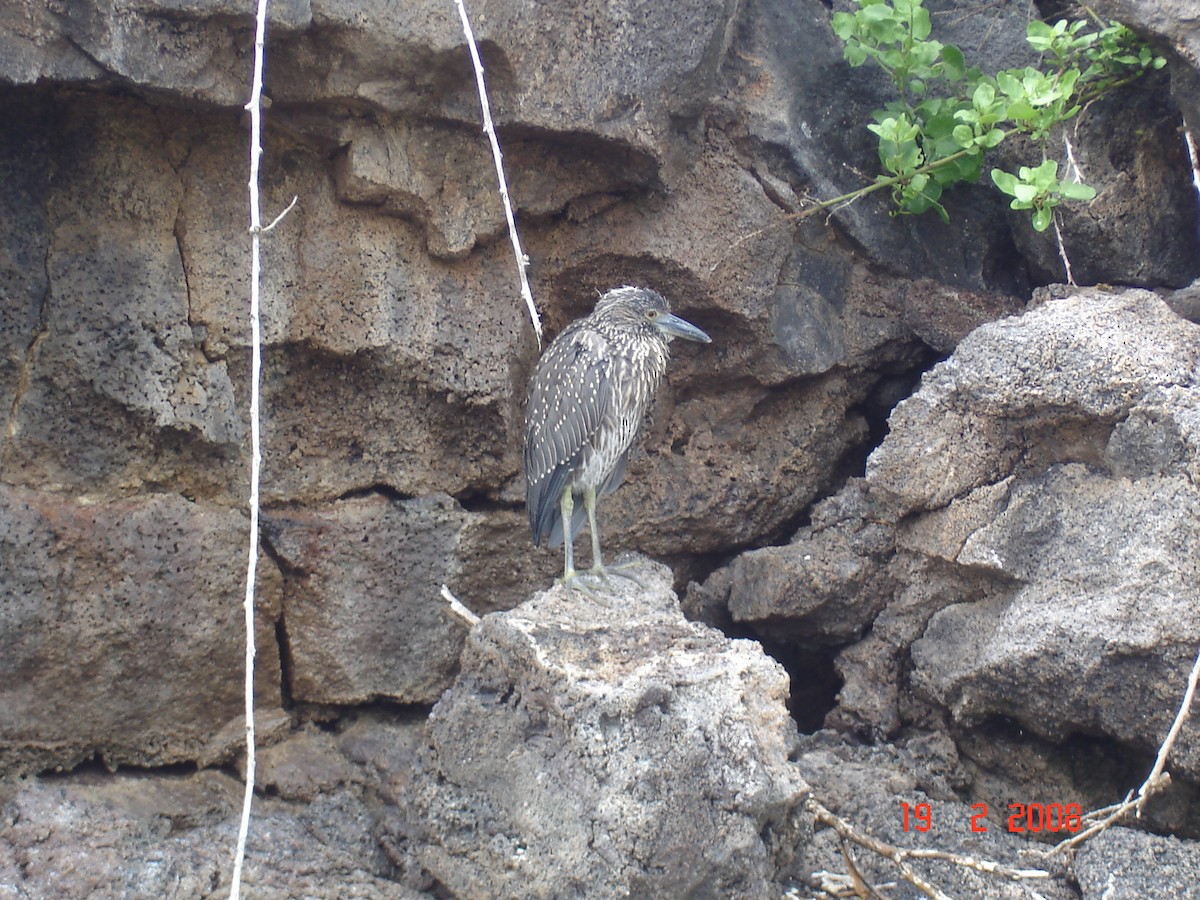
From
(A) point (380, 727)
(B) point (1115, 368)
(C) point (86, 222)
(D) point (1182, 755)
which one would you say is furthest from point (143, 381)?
(D) point (1182, 755)

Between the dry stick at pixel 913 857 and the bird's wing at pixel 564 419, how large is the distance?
1437mm

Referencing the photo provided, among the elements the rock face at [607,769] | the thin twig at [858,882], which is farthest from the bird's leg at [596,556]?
the thin twig at [858,882]

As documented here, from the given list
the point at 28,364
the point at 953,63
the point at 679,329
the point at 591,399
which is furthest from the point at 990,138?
the point at 28,364

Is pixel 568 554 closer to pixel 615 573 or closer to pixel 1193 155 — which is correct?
pixel 615 573

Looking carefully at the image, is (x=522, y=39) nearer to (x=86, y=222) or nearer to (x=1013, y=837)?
(x=86, y=222)

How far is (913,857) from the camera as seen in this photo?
3.43m

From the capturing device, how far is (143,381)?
3.93m

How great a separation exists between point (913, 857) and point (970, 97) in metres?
2.75

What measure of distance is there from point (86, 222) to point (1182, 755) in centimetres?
365

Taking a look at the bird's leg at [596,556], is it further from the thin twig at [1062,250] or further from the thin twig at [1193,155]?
the thin twig at [1193,155]

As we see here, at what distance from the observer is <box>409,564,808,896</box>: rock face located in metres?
2.97

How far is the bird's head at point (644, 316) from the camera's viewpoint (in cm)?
442
